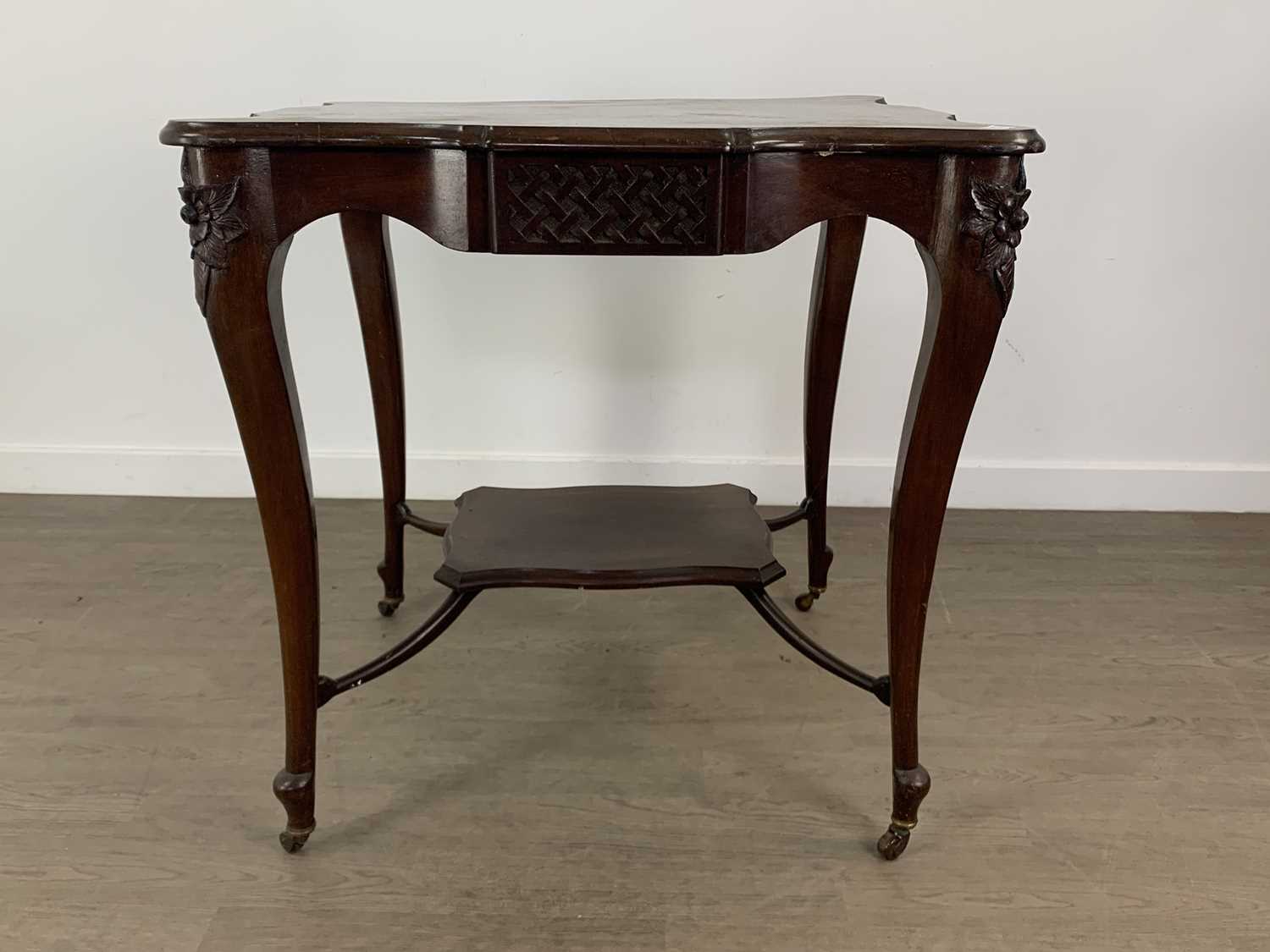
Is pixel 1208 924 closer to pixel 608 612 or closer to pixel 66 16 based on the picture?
pixel 608 612

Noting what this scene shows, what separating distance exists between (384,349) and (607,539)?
0.50m

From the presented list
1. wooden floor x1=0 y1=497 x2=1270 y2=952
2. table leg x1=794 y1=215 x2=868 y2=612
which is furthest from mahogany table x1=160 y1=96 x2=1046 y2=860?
table leg x1=794 y1=215 x2=868 y2=612

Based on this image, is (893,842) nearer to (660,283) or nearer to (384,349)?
(384,349)

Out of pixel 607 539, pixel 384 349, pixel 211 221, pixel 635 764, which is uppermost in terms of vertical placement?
pixel 211 221

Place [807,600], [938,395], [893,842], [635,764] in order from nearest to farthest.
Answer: [938,395] → [893,842] → [635,764] → [807,600]

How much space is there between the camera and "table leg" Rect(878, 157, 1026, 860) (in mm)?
1110

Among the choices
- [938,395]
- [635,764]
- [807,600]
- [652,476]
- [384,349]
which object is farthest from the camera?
[652,476]

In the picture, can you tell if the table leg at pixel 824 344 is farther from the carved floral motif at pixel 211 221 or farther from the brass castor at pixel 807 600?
the carved floral motif at pixel 211 221

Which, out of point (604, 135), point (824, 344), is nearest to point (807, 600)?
point (824, 344)

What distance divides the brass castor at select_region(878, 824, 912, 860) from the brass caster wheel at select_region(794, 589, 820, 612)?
0.65m

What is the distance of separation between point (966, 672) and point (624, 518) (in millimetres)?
617

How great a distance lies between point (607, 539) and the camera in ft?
5.05

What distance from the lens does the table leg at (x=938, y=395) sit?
1.11 metres

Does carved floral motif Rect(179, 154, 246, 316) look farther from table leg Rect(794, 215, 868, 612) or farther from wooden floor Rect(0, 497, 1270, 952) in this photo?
table leg Rect(794, 215, 868, 612)
